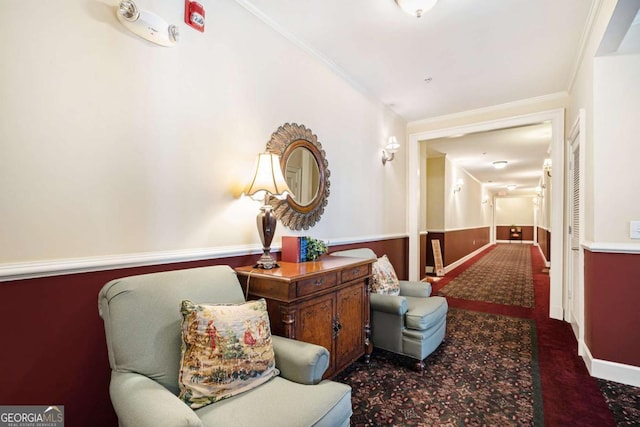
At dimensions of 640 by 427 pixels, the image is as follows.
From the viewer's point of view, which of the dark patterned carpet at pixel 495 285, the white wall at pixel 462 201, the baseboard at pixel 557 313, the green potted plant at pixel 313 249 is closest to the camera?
the green potted plant at pixel 313 249

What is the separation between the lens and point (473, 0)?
2.19 meters

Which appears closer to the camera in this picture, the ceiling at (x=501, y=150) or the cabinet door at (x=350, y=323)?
the cabinet door at (x=350, y=323)

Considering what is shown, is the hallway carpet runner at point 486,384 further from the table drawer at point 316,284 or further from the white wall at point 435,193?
the white wall at point 435,193

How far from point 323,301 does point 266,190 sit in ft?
2.77

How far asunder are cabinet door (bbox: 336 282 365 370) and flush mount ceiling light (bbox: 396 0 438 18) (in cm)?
202

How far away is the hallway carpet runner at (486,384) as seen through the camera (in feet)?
6.10

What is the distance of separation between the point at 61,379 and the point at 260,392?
921 mm

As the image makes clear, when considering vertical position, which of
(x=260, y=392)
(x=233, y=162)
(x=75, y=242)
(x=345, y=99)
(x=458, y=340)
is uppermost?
(x=345, y=99)

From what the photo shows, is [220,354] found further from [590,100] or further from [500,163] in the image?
[500,163]

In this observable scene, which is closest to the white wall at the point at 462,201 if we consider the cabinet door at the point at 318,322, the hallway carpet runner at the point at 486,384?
the hallway carpet runner at the point at 486,384

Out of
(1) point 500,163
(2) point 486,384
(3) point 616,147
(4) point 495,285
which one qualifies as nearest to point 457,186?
(1) point 500,163

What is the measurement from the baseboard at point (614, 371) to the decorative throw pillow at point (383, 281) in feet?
5.01

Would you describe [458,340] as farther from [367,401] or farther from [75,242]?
[75,242]

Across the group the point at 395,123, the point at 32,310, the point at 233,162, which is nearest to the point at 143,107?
the point at 233,162
